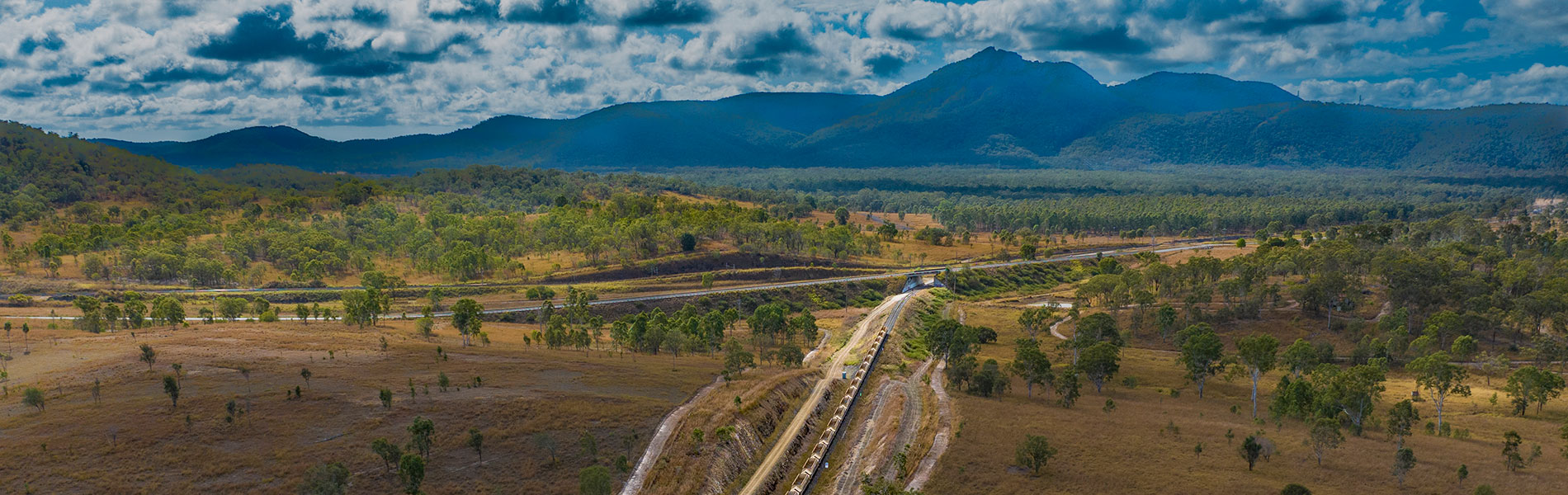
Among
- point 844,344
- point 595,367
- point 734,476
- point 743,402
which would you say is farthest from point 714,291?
point 734,476

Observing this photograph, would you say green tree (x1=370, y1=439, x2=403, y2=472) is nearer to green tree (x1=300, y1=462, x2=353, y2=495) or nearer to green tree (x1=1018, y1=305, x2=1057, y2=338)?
green tree (x1=300, y1=462, x2=353, y2=495)


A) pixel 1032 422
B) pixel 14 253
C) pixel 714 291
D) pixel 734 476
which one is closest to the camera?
pixel 734 476

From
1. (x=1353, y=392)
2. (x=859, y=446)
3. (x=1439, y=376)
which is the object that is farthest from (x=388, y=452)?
(x=1439, y=376)

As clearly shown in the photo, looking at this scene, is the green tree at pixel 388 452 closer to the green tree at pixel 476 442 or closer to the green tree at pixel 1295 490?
the green tree at pixel 476 442

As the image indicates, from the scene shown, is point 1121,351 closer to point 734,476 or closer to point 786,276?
point 734,476

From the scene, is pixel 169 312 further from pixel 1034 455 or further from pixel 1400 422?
pixel 1400 422

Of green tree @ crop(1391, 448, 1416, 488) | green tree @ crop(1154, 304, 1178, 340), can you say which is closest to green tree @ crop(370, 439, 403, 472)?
green tree @ crop(1391, 448, 1416, 488)
